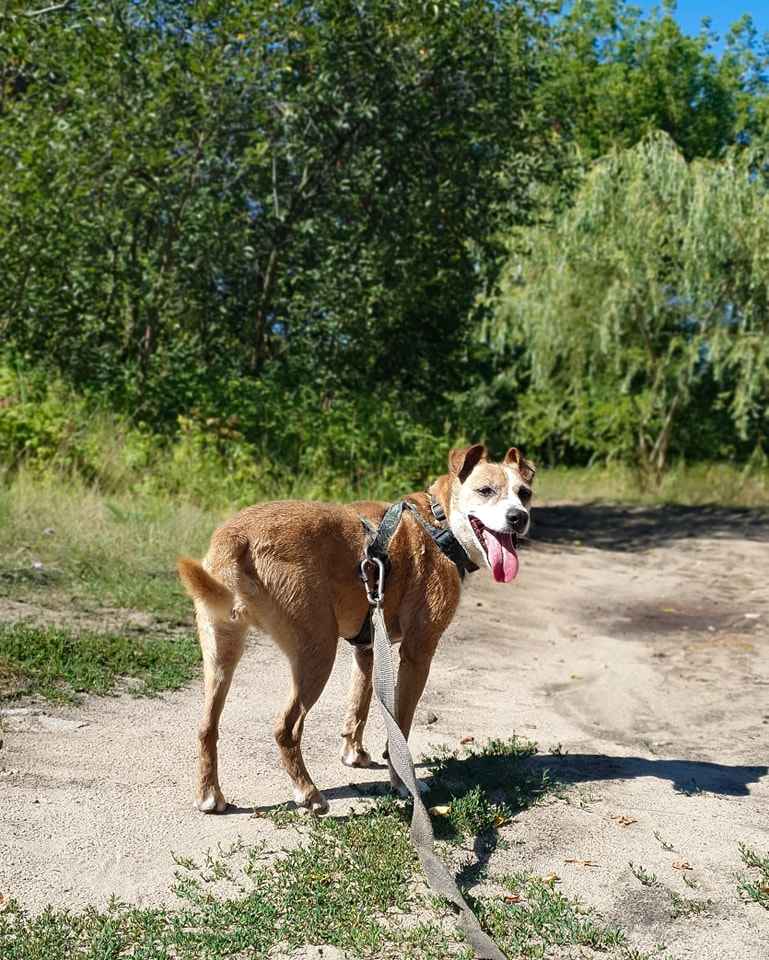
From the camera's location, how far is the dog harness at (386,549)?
488 cm

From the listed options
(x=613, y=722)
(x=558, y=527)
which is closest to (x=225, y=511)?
(x=613, y=722)

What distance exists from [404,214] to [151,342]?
3.78 m

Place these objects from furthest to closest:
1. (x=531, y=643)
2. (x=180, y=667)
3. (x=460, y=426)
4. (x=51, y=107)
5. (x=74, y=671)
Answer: (x=460, y=426)
(x=51, y=107)
(x=531, y=643)
(x=180, y=667)
(x=74, y=671)

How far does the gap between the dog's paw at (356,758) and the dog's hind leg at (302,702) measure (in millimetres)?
678

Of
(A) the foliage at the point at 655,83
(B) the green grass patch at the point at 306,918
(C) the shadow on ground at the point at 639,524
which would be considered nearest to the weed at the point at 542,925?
(B) the green grass patch at the point at 306,918

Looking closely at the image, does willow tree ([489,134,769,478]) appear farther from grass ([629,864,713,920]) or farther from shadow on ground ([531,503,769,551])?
grass ([629,864,713,920])

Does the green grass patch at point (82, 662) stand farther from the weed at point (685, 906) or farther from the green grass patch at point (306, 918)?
the weed at point (685, 906)

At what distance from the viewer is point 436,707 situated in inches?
262

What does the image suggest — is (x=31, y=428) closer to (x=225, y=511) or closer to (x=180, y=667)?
(x=225, y=511)

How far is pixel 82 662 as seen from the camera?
647 cm

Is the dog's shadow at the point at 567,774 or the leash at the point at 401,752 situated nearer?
the leash at the point at 401,752

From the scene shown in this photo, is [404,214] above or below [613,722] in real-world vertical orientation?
above

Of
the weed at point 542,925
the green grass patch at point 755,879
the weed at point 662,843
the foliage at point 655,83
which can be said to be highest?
the foliage at point 655,83

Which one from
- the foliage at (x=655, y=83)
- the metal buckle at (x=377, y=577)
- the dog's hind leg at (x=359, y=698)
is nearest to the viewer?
the metal buckle at (x=377, y=577)
